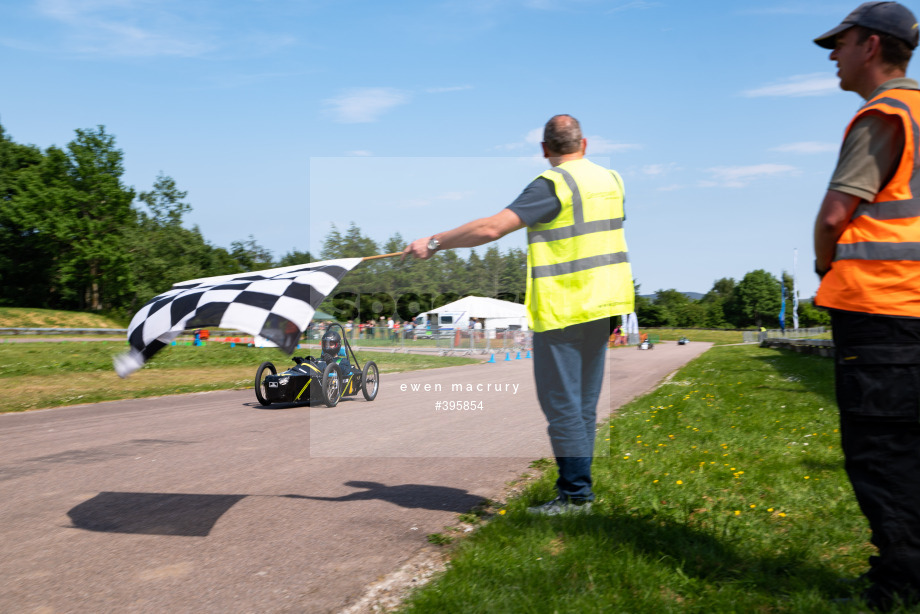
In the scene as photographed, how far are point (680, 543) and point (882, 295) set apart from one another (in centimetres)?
163

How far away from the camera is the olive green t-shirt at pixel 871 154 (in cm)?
245

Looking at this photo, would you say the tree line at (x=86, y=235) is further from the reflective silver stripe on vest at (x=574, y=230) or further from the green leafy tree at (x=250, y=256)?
the reflective silver stripe on vest at (x=574, y=230)

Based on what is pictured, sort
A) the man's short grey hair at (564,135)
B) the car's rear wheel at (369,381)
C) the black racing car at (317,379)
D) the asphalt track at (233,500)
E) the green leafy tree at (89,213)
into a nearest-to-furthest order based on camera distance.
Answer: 1. the asphalt track at (233,500)
2. the man's short grey hair at (564,135)
3. the black racing car at (317,379)
4. the car's rear wheel at (369,381)
5. the green leafy tree at (89,213)

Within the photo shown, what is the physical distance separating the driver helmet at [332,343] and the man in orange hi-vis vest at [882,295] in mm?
8901

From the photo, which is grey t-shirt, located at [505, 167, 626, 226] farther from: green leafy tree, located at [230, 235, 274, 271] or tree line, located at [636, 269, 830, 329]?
tree line, located at [636, 269, 830, 329]

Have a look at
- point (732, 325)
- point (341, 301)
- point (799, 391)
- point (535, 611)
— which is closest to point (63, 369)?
point (341, 301)

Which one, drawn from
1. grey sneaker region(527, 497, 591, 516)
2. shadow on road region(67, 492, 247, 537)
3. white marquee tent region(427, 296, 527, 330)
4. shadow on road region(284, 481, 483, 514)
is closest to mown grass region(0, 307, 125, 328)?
white marquee tent region(427, 296, 527, 330)

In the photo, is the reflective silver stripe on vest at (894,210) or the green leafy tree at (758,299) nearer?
the reflective silver stripe on vest at (894,210)

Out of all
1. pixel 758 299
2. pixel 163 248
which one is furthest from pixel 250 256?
pixel 758 299

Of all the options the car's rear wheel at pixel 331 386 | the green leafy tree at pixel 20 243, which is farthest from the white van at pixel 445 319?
the green leafy tree at pixel 20 243

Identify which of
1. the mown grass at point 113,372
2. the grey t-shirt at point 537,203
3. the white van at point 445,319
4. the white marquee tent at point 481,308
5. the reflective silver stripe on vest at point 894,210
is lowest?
the mown grass at point 113,372

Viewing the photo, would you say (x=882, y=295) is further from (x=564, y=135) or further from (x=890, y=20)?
(x=564, y=135)

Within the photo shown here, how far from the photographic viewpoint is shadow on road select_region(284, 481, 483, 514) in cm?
464

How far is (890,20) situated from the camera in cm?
251
